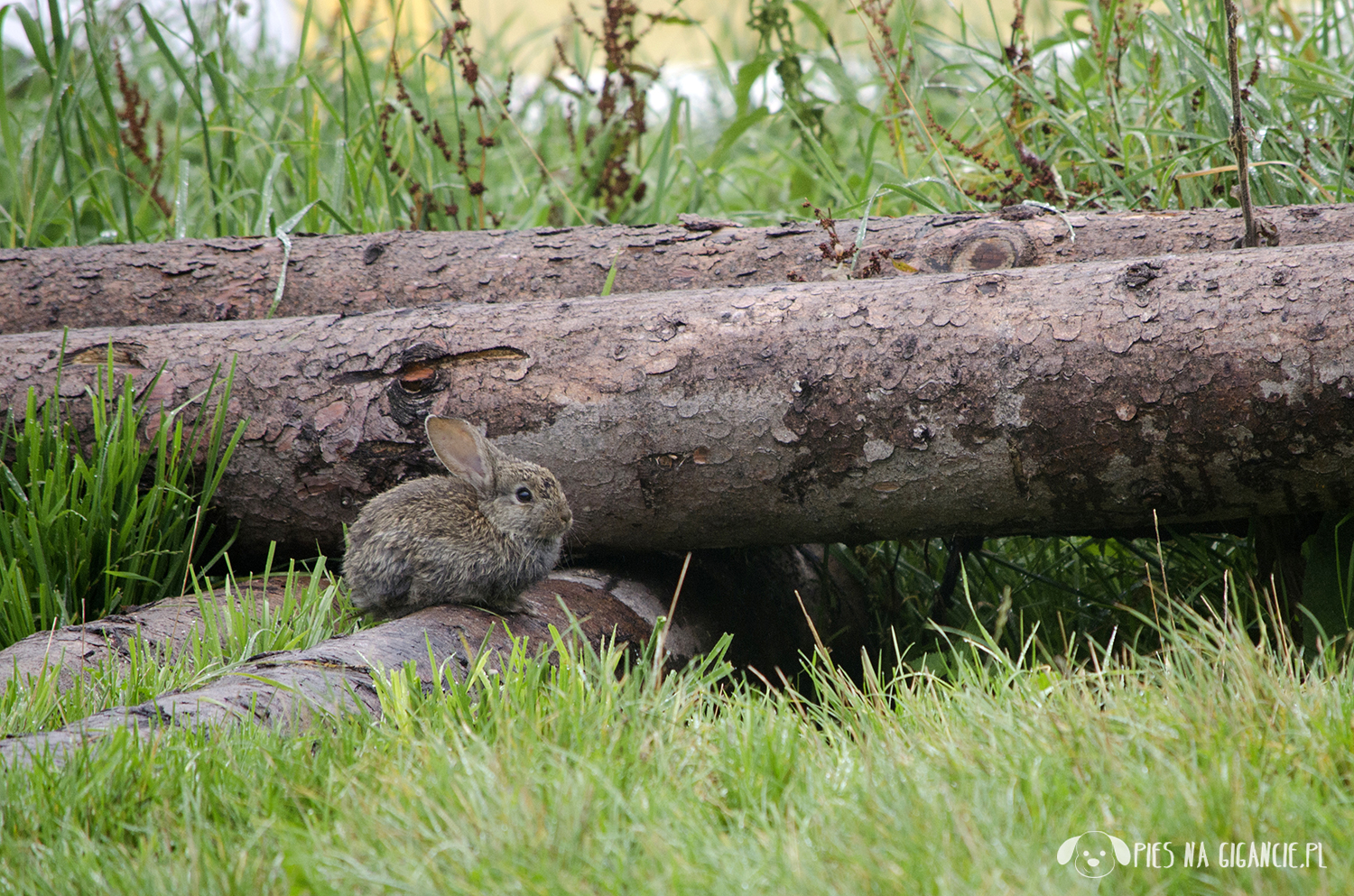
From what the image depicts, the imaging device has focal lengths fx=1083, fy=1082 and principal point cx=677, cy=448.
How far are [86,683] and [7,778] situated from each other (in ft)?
2.48

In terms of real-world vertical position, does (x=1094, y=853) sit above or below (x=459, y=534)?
below

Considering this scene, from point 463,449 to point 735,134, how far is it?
8.66 ft

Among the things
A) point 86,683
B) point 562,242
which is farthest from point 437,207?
point 86,683

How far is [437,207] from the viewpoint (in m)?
5.28

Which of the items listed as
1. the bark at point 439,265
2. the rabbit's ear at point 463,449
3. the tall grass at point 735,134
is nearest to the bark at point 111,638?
the rabbit's ear at point 463,449

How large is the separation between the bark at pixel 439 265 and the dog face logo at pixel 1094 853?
2374 mm

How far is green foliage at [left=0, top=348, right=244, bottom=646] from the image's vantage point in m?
3.07

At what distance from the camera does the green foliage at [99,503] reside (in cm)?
307

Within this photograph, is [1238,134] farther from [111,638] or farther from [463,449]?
[111,638]

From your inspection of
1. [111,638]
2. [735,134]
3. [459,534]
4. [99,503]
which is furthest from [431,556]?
[735,134]

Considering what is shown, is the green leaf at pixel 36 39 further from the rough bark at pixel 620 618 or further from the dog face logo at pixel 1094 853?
the dog face logo at pixel 1094 853

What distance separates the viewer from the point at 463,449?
3.12 m

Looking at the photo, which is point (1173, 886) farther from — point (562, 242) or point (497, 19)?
point (497, 19)

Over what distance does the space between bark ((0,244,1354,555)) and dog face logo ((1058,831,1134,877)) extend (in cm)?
137
